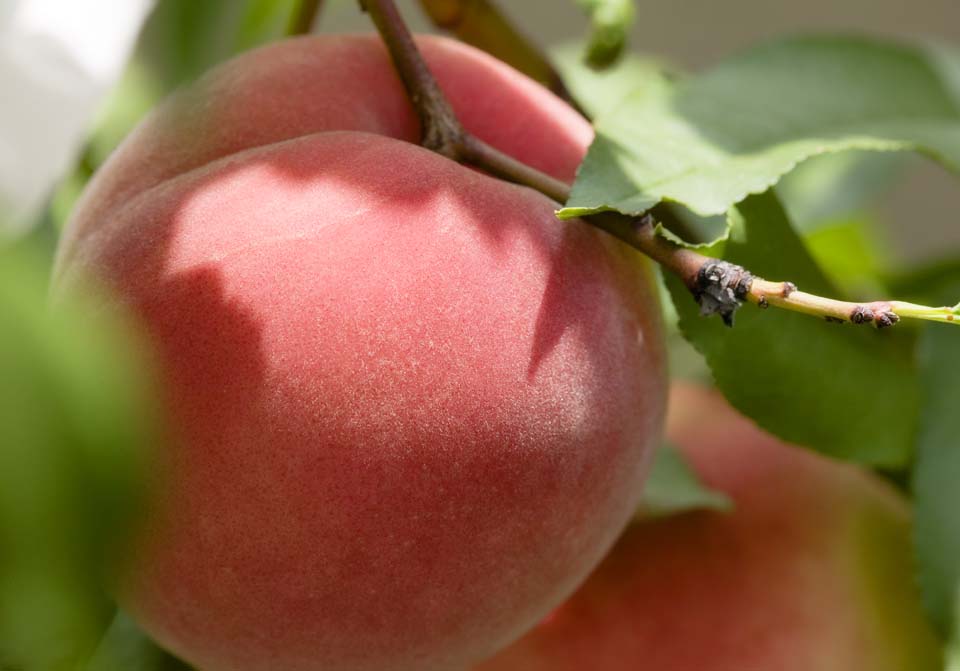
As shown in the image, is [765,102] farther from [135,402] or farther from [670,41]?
[670,41]

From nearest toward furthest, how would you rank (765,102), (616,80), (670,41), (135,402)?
1. (135,402)
2. (765,102)
3. (616,80)
4. (670,41)

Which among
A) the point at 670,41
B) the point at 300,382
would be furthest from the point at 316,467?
the point at 670,41

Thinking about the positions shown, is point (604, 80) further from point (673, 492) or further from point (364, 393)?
point (364, 393)

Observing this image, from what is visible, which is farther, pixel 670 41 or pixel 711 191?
pixel 670 41

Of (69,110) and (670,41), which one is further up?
(69,110)

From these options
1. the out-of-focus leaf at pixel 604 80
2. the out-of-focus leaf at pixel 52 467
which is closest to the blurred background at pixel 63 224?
the out-of-focus leaf at pixel 52 467

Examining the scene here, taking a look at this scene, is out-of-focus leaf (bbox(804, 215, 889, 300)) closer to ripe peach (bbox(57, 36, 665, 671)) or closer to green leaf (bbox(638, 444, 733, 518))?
green leaf (bbox(638, 444, 733, 518))
